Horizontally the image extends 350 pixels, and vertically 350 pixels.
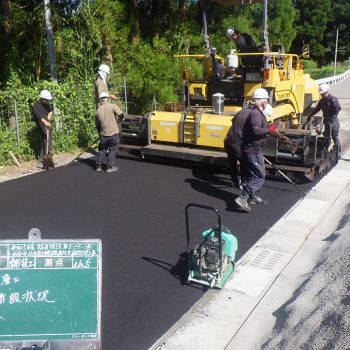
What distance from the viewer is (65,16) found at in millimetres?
12016

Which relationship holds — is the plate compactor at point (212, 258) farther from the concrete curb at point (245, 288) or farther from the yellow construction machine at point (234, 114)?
→ the yellow construction machine at point (234, 114)

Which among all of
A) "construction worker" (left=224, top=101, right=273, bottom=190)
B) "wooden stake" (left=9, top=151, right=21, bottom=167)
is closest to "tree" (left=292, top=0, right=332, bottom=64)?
"wooden stake" (left=9, top=151, right=21, bottom=167)

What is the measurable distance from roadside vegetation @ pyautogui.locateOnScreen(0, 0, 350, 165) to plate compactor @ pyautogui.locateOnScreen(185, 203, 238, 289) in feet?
19.5

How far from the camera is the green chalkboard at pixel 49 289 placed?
2750 millimetres

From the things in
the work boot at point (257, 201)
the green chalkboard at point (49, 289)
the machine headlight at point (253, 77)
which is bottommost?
the work boot at point (257, 201)

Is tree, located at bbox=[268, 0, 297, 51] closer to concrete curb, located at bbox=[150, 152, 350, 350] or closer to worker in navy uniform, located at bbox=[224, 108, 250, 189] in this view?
worker in navy uniform, located at bbox=[224, 108, 250, 189]

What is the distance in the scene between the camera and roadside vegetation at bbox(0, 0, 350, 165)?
9.70 meters

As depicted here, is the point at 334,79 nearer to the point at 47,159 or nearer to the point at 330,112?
the point at 330,112

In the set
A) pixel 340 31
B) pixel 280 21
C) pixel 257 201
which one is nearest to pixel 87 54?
pixel 257 201

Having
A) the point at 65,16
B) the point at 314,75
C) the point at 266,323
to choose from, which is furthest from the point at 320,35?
the point at 266,323

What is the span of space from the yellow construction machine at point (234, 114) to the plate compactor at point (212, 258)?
3229 mm

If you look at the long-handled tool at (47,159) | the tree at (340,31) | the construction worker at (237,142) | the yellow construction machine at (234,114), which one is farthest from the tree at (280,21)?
the tree at (340,31)

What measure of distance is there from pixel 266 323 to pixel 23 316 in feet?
7.02

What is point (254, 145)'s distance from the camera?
6.55 meters
